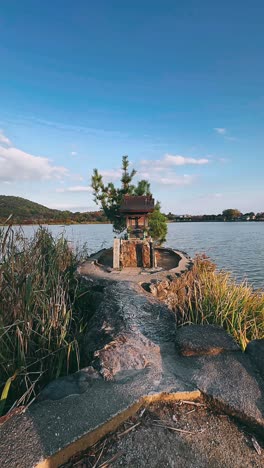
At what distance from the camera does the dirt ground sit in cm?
179

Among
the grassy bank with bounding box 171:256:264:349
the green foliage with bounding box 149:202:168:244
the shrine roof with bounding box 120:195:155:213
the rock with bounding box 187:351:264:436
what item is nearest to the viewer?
the rock with bounding box 187:351:264:436

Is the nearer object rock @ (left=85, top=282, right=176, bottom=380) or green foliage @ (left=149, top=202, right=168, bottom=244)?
rock @ (left=85, top=282, right=176, bottom=380)

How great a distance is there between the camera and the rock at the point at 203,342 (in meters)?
3.05

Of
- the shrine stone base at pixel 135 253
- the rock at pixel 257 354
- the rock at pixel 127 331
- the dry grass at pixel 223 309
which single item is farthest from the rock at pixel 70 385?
the shrine stone base at pixel 135 253

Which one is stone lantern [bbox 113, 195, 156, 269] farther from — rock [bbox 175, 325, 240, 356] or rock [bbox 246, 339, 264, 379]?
rock [bbox 246, 339, 264, 379]

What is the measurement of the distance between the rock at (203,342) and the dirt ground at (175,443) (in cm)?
80

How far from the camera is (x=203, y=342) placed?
312cm

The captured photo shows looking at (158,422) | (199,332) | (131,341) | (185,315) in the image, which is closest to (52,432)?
(158,422)

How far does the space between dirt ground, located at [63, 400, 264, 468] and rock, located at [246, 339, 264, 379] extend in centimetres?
80

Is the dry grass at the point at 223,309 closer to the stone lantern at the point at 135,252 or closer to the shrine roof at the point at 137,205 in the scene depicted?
the stone lantern at the point at 135,252

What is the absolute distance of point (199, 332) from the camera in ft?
11.0

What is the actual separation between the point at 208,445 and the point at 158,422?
406 mm

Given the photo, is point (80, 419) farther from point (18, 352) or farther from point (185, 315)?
point (185, 315)

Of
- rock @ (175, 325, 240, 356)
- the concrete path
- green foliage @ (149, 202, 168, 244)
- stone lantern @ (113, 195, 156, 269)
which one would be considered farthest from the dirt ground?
green foliage @ (149, 202, 168, 244)
